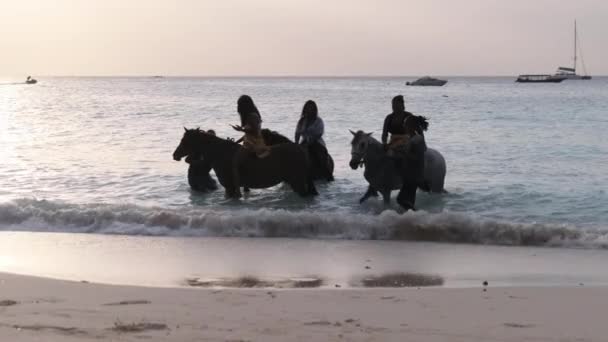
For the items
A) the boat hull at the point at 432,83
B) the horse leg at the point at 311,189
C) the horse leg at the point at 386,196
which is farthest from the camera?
the boat hull at the point at 432,83

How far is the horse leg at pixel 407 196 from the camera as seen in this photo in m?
11.0

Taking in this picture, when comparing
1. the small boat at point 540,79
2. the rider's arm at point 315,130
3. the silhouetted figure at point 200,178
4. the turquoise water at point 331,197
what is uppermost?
the rider's arm at point 315,130

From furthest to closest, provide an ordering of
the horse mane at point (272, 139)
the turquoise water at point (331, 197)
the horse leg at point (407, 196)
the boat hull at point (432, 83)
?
the boat hull at point (432, 83), the horse mane at point (272, 139), the horse leg at point (407, 196), the turquoise water at point (331, 197)

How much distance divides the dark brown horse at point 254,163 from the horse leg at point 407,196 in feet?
5.65

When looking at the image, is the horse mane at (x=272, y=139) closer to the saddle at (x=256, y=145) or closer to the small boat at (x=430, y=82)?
the saddle at (x=256, y=145)

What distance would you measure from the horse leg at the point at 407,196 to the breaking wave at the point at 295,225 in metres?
0.70

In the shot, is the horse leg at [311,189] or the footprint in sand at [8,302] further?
the horse leg at [311,189]

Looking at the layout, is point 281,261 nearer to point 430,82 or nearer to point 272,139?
point 272,139

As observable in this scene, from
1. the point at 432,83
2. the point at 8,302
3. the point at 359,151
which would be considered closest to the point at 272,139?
the point at 359,151

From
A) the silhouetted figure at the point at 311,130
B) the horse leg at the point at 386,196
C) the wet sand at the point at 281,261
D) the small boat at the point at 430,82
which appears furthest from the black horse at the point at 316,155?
the small boat at the point at 430,82

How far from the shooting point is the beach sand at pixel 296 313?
5145mm

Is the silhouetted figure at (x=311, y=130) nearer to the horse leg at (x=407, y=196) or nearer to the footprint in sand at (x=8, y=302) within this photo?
the horse leg at (x=407, y=196)

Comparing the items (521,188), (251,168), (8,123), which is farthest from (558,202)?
(8,123)

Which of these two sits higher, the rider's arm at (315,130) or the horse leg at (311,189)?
the rider's arm at (315,130)
